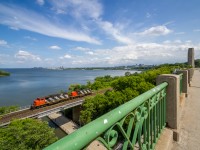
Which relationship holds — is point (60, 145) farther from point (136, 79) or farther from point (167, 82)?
point (136, 79)

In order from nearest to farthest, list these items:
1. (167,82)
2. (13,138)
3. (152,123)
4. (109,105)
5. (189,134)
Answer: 1. (152,123)
2. (167,82)
3. (189,134)
4. (13,138)
5. (109,105)

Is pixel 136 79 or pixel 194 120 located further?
pixel 136 79

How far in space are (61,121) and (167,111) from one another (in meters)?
36.9

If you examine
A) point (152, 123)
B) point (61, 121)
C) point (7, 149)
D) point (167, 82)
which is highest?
point (167, 82)

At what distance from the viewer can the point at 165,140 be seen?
3.01m

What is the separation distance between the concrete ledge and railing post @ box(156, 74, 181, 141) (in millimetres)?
169

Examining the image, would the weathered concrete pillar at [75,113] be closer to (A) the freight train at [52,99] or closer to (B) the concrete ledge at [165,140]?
(A) the freight train at [52,99]

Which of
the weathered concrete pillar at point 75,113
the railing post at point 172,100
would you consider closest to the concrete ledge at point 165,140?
the railing post at point 172,100

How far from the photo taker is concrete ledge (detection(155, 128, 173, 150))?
9.19 ft

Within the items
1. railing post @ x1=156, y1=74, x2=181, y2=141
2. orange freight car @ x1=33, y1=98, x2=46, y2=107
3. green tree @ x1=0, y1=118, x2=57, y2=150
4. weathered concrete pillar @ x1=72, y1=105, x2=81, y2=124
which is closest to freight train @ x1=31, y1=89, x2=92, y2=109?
orange freight car @ x1=33, y1=98, x2=46, y2=107

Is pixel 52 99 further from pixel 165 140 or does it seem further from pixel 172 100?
pixel 165 140

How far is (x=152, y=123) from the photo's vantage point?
2604 mm

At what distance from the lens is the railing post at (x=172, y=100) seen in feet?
11.1

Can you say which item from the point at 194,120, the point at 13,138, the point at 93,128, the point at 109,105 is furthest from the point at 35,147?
the point at 93,128
